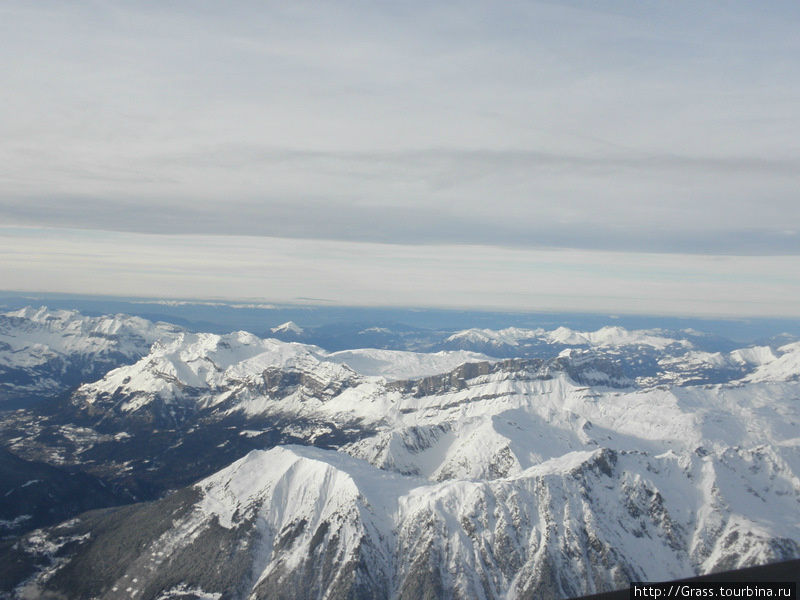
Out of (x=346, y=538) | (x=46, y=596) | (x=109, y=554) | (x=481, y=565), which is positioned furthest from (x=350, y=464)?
(x=46, y=596)

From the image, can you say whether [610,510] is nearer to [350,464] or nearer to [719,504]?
[719,504]

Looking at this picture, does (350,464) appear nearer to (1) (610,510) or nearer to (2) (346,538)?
(2) (346,538)

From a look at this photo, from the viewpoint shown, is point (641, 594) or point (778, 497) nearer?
point (641, 594)

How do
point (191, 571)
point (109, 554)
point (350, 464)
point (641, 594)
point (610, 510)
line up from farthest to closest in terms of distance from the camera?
point (350, 464)
point (610, 510)
point (109, 554)
point (191, 571)
point (641, 594)

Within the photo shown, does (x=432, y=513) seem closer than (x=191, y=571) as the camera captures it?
No

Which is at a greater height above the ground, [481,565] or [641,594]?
[641,594]

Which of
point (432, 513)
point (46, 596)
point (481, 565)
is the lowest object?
point (46, 596)

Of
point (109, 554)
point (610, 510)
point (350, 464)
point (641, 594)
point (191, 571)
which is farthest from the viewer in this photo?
point (350, 464)

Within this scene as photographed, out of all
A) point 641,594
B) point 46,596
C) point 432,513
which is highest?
point 641,594

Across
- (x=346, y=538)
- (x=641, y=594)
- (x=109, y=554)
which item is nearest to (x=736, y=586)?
(x=641, y=594)
